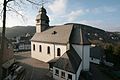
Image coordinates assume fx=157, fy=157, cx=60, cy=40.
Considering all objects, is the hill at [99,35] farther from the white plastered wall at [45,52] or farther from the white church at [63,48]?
the white church at [63,48]

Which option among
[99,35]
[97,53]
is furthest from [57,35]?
[99,35]

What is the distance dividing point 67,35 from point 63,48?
2357 mm

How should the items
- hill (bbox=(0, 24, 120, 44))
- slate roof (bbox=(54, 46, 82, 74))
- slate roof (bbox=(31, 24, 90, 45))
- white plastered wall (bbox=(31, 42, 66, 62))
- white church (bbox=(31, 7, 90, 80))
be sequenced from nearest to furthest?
slate roof (bbox=(54, 46, 82, 74)), white church (bbox=(31, 7, 90, 80)), slate roof (bbox=(31, 24, 90, 45)), white plastered wall (bbox=(31, 42, 66, 62)), hill (bbox=(0, 24, 120, 44))

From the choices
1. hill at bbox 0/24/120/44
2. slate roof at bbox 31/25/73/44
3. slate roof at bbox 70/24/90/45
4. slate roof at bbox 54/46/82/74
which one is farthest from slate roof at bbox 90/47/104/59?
slate roof at bbox 54/46/82/74

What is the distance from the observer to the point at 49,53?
104 ft

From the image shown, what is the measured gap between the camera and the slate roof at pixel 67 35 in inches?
1004

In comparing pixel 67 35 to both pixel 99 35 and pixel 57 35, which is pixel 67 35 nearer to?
pixel 57 35

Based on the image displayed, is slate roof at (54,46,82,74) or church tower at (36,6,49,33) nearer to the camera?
slate roof at (54,46,82,74)

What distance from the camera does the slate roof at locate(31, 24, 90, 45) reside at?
83.7 ft

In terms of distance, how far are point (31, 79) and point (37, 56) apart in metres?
14.7

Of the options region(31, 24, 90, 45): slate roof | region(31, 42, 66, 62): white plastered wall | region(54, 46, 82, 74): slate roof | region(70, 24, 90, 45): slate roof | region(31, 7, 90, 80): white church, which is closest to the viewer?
region(54, 46, 82, 74): slate roof

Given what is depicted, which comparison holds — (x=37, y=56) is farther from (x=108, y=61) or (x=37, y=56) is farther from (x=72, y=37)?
(x=108, y=61)

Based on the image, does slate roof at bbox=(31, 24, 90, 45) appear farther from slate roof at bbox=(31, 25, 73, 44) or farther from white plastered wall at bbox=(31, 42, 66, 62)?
white plastered wall at bbox=(31, 42, 66, 62)

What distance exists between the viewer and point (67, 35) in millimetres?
27156
